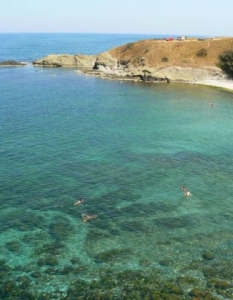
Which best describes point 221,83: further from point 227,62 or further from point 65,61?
point 65,61

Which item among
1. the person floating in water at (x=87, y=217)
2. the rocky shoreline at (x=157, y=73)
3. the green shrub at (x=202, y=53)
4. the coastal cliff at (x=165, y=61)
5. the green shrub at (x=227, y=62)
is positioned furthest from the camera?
the green shrub at (x=202, y=53)

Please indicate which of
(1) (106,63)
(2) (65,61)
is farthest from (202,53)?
(2) (65,61)

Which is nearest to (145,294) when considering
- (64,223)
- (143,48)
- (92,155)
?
(64,223)

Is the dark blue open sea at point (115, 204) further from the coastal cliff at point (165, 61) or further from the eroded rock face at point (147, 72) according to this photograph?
the coastal cliff at point (165, 61)

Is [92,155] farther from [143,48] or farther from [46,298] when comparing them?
[143,48]

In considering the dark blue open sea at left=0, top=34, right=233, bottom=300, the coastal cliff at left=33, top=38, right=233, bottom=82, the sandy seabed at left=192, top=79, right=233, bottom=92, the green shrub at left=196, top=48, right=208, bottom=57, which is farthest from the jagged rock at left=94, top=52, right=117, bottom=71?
the dark blue open sea at left=0, top=34, right=233, bottom=300

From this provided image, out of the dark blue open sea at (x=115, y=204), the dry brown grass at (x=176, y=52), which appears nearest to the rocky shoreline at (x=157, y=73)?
the dry brown grass at (x=176, y=52)
